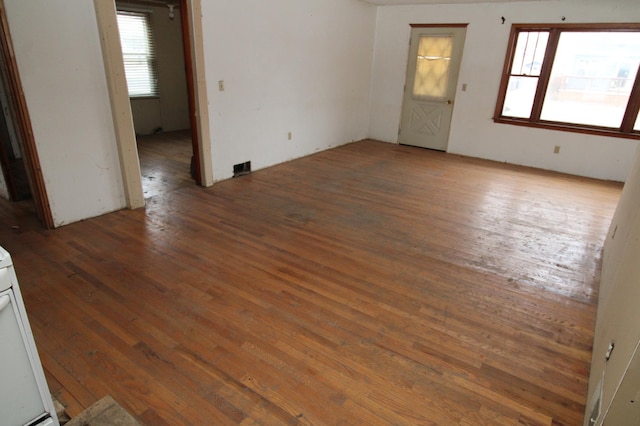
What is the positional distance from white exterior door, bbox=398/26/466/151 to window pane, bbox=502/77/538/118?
2.96 feet

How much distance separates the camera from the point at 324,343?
7.09 feet

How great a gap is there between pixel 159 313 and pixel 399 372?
4.88ft

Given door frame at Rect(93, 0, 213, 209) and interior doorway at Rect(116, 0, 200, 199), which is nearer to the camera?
door frame at Rect(93, 0, 213, 209)

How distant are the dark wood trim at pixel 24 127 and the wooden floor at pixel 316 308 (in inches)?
9.5

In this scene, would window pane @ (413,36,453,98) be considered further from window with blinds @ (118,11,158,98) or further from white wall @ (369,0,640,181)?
window with blinds @ (118,11,158,98)

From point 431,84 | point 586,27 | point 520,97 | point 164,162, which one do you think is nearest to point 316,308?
point 164,162

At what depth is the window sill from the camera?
5.52 meters

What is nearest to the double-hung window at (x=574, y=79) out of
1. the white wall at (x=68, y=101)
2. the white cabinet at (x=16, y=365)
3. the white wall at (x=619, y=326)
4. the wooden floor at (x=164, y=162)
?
the white wall at (x=619, y=326)

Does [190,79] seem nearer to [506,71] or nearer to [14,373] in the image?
[14,373]

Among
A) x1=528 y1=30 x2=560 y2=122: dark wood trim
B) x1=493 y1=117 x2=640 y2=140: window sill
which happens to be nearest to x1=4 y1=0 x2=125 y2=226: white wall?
x1=493 y1=117 x2=640 y2=140: window sill

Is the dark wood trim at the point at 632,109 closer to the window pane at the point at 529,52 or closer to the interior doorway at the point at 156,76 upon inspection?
the window pane at the point at 529,52

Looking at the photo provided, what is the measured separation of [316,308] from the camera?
2459 millimetres

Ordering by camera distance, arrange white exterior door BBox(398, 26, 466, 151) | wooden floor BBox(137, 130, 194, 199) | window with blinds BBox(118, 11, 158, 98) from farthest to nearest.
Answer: window with blinds BBox(118, 11, 158, 98), white exterior door BBox(398, 26, 466, 151), wooden floor BBox(137, 130, 194, 199)

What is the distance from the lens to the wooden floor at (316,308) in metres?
1.81
